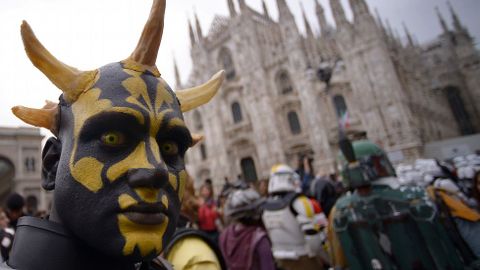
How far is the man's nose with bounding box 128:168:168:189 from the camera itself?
87cm

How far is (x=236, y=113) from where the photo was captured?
2381cm

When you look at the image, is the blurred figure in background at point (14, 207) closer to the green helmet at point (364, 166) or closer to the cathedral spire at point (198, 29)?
the green helmet at point (364, 166)

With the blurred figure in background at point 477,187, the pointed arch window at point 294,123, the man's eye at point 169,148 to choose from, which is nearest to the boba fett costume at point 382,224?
the blurred figure in background at point 477,187

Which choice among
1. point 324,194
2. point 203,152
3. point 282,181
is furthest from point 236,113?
point 282,181

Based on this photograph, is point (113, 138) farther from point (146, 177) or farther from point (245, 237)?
point (245, 237)

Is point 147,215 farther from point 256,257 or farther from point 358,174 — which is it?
point 358,174

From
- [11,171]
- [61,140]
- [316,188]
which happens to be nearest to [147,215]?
[61,140]

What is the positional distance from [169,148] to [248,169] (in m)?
21.8

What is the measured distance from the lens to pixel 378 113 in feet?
52.4

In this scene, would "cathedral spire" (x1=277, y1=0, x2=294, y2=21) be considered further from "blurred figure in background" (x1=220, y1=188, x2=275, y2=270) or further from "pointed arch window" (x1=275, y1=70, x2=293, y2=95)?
"blurred figure in background" (x1=220, y1=188, x2=275, y2=270)

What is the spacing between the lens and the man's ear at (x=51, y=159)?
1.06m

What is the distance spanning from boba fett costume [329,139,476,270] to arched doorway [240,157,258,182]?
1906 cm

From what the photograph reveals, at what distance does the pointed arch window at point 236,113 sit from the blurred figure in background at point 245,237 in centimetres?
2054

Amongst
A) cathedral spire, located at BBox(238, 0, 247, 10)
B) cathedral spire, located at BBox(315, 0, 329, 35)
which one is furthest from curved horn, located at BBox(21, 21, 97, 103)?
cathedral spire, located at BBox(238, 0, 247, 10)
